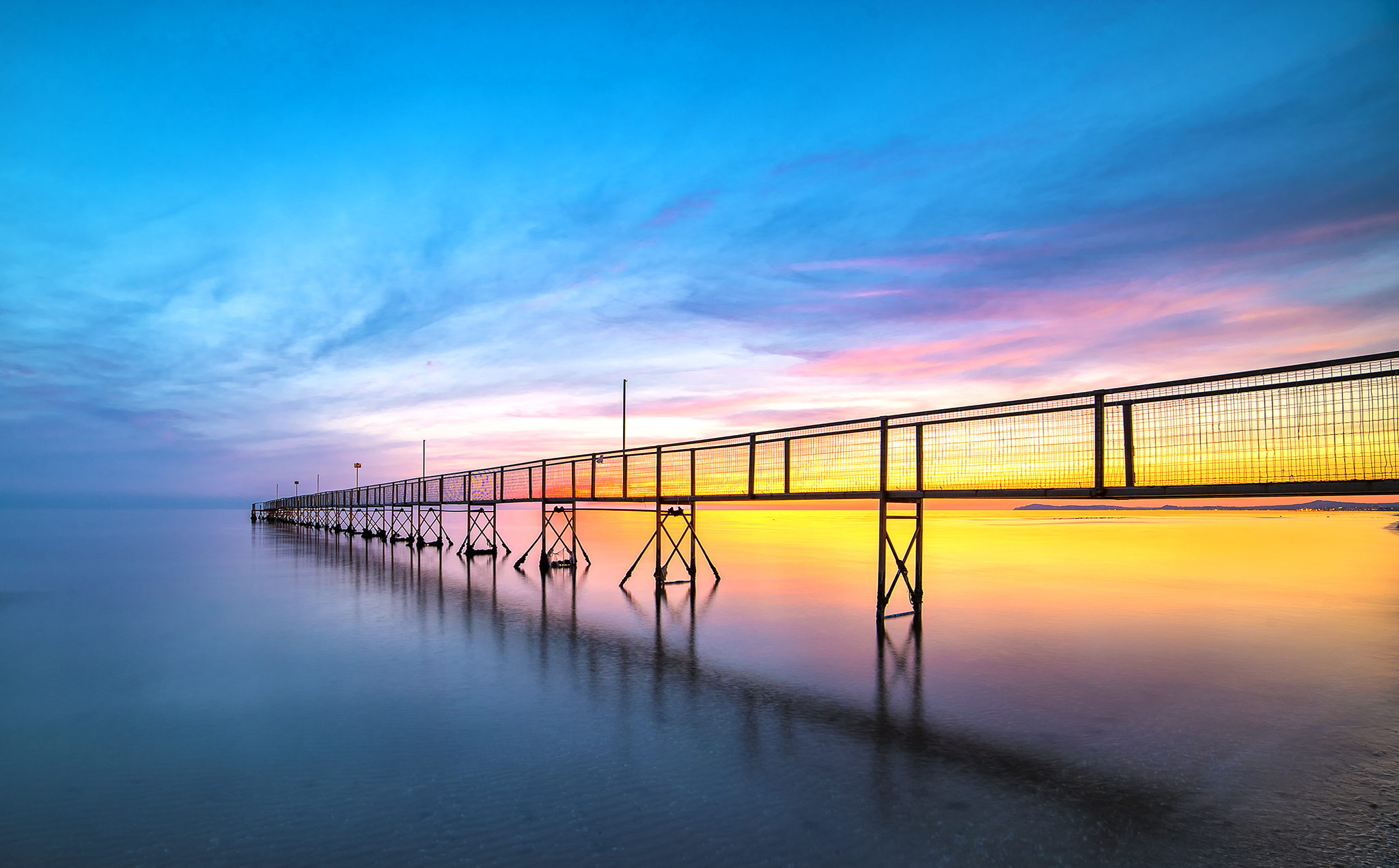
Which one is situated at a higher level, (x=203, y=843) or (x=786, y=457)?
(x=786, y=457)

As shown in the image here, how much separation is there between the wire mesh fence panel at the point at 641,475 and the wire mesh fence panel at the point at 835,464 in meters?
6.44

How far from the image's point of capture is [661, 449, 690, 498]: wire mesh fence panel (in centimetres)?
1959

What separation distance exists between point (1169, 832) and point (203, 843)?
24.6 feet

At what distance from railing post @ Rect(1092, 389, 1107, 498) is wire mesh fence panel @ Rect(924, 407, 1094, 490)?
0.36 ft

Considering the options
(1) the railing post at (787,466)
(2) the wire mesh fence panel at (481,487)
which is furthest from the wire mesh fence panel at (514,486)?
(1) the railing post at (787,466)

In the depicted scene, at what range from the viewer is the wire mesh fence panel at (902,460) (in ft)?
45.1

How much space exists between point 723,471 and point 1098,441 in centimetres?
952

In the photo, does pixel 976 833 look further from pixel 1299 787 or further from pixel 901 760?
pixel 1299 787

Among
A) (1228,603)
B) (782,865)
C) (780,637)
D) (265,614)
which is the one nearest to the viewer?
(782,865)

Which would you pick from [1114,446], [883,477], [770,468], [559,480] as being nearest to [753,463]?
[770,468]

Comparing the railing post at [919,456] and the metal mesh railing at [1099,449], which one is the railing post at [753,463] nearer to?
the metal mesh railing at [1099,449]

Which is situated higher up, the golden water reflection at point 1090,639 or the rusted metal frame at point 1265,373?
the rusted metal frame at point 1265,373

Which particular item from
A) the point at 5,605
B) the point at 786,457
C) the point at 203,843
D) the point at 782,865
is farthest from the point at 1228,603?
the point at 5,605

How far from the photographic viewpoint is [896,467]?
14.3 m
